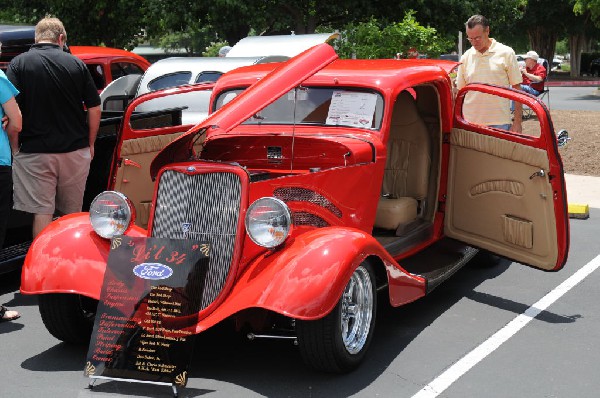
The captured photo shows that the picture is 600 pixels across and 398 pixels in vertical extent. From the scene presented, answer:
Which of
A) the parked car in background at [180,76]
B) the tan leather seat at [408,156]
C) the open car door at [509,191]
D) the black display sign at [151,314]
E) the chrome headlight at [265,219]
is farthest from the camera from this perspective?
the parked car in background at [180,76]

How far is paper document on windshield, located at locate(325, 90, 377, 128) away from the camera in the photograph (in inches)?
256

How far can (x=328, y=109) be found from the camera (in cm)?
662

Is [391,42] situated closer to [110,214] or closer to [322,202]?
[322,202]

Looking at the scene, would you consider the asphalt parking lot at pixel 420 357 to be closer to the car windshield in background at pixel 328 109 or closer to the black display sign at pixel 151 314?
the black display sign at pixel 151 314

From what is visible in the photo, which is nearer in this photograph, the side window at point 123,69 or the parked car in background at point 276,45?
the side window at point 123,69

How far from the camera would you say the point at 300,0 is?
27688 millimetres

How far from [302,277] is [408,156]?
2.77 metres

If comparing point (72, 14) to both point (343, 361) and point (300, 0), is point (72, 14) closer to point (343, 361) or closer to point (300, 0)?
point (300, 0)

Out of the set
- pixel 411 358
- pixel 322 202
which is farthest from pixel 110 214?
pixel 411 358

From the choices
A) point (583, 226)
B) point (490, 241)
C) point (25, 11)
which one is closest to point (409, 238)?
point (490, 241)

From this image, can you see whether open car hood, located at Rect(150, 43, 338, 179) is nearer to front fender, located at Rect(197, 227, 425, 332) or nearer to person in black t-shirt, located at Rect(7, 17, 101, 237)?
front fender, located at Rect(197, 227, 425, 332)

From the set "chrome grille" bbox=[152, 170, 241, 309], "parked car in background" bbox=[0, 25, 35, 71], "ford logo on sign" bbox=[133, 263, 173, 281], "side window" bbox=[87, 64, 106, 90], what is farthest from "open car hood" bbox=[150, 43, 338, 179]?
"side window" bbox=[87, 64, 106, 90]

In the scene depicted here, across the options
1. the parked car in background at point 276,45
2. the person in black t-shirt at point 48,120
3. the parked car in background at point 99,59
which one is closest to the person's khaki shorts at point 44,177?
the person in black t-shirt at point 48,120

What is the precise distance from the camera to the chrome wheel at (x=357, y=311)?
→ 17.5 feet
